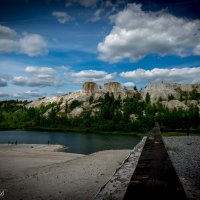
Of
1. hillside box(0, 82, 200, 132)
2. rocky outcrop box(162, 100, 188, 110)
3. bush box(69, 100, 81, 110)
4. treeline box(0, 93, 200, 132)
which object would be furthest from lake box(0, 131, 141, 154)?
bush box(69, 100, 81, 110)

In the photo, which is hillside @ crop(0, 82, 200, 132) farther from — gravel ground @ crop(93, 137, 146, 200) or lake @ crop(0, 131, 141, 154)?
gravel ground @ crop(93, 137, 146, 200)

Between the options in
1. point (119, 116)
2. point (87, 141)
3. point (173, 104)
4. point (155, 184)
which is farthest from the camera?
point (173, 104)

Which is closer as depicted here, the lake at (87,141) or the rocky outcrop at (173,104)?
the lake at (87,141)

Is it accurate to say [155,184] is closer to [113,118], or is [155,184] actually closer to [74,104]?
[113,118]

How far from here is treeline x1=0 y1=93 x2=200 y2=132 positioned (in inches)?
4943

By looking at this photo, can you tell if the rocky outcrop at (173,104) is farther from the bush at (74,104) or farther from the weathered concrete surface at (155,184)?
the weathered concrete surface at (155,184)

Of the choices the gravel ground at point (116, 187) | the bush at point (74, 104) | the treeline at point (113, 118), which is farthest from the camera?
the bush at point (74, 104)

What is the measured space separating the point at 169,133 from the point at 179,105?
106572 millimetres

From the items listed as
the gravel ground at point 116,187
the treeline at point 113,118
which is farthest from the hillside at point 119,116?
the gravel ground at point 116,187

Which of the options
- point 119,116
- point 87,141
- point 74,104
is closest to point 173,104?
point 119,116

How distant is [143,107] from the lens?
179750 millimetres

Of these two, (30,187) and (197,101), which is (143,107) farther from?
(30,187)

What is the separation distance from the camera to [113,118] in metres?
149

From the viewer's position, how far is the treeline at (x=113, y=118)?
412 feet
